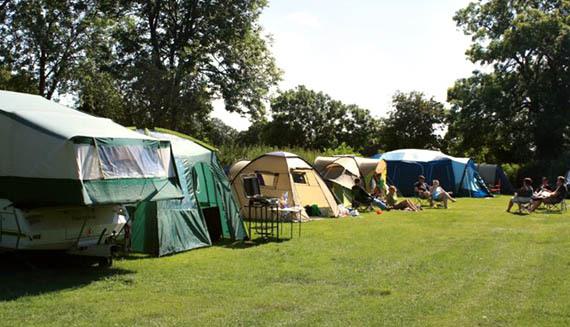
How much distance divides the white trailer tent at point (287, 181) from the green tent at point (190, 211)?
3.68 meters

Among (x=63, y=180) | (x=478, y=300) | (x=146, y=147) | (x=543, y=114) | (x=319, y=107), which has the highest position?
(x=319, y=107)

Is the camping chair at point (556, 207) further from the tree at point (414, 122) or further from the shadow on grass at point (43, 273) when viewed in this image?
the tree at point (414, 122)

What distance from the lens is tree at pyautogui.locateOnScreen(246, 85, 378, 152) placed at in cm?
5247

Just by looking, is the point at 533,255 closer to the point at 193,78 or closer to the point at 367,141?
the point at 193,78

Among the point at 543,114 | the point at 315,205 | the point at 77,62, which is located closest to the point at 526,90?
the point at 543,114

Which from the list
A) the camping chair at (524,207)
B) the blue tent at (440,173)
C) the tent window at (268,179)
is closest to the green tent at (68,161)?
the tent window at (268,179)

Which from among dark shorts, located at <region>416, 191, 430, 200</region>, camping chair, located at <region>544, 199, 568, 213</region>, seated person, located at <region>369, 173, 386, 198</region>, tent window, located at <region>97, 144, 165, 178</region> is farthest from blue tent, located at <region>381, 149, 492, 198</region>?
tent window, located at <region>97, 144, 165, 178</region>

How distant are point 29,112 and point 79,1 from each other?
22253 mm

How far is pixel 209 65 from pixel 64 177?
2326cm

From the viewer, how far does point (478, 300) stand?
6.08m

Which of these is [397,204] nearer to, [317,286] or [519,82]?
[317,286]

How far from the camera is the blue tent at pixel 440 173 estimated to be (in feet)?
82.9

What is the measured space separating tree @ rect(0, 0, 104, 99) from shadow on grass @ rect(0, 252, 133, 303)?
19.8 meters

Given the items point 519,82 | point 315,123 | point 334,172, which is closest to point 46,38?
point 334,172
